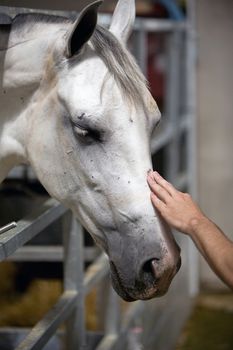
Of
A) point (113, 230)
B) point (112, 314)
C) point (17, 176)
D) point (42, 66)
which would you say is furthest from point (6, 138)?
point (17, 176)

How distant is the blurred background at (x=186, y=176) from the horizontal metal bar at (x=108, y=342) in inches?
17.0

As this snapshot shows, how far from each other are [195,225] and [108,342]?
102 centimetres

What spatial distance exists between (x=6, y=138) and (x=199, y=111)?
3009 millimetres

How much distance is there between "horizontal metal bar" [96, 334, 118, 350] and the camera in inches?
97.6

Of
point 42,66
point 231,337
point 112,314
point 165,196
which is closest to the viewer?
point 165,196

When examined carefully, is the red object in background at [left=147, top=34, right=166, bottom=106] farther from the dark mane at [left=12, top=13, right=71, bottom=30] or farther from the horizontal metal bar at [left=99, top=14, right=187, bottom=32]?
the dark mane at [left=12, top=13, right=71, bottom=30]

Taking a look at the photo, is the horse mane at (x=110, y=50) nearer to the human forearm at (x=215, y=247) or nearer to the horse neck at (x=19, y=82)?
the horse neck at (x=19, y=82)

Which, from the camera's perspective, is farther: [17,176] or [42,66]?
[17,176]

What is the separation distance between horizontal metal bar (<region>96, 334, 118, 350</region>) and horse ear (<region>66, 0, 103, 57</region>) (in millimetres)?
1050

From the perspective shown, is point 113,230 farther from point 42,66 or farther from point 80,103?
point 42,66

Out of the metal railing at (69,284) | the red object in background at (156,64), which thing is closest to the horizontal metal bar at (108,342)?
the metal railing at (69,284)

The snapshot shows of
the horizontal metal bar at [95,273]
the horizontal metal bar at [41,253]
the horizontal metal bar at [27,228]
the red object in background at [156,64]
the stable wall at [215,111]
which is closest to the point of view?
the horizontal metal bar at [27,228]

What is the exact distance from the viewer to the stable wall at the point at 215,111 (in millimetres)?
4758

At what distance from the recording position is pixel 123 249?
5.74 feet
